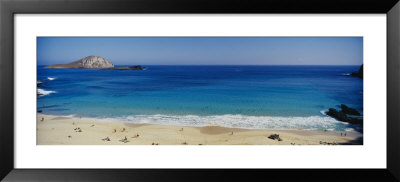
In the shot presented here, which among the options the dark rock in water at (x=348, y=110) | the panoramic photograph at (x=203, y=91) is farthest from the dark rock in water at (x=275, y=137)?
the dark rock in water at (x=348, y=110)

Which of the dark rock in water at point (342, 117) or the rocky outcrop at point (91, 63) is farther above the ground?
the rocky outcrop at point (91, 63)

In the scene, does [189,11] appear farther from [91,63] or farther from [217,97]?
[91,63]

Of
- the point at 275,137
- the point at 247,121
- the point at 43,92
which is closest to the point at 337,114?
the point at 275,137

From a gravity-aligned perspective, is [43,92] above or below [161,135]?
above

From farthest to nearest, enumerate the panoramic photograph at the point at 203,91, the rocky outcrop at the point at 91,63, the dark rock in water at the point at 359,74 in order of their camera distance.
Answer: the rocky outcrop at the point at 91,63, the panoramic photograph at the point at 203,91, the dark rock in water at the point at 359,74

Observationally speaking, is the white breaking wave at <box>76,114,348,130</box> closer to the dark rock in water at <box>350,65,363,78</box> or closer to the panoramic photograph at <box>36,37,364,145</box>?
the panoramic photograph at <box>36,37,364,145</box>

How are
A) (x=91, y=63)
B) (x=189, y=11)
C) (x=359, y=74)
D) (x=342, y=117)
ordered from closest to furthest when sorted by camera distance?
(x=189, y=11) → (x=359, y=74) → (x=342, y=117) → (x=91, y=63)

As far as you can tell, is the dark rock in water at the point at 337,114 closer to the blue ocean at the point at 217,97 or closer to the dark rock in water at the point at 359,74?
the blue ocean at the point at 217,97
